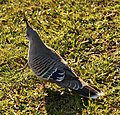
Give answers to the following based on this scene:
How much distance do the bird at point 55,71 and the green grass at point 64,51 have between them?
156mm

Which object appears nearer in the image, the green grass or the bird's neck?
the green grass

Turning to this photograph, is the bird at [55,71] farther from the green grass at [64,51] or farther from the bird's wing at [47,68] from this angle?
the green grass at [64,51]

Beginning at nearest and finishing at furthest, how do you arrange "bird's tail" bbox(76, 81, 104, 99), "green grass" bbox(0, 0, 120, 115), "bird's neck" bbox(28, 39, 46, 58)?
"bird's tail" bbox(76, 81, 104, 99), "green grass" bbox(0, 0, 120, 115), "bird's neck" bbox(28, 39, 46, 58)

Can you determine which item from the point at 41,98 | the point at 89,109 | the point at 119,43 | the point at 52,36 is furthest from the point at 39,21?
the point at 89,109

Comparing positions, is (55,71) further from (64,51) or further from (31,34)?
(64,51)

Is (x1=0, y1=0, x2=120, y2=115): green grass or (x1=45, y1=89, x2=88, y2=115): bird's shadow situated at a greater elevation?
(x1=0, y1=0, x2=120, y2=115): green grass

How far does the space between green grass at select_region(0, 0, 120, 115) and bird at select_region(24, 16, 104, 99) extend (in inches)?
6.1

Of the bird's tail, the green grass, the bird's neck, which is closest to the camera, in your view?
the bird's tail

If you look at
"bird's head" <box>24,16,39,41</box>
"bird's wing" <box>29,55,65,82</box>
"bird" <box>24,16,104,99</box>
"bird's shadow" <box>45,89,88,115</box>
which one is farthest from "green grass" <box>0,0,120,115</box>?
"bird's head" <box>24,16,39,41</box>

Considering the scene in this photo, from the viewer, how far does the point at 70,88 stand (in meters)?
5.08

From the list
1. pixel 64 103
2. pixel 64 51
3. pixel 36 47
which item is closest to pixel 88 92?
pixel 64 103

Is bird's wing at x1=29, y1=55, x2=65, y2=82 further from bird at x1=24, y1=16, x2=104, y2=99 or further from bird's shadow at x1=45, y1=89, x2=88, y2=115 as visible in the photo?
bird's shadow at x1=45, y1=89, x2=88, y2=115

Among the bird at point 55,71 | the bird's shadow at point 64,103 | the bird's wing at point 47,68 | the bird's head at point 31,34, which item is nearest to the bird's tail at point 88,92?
the bird at point 55,71

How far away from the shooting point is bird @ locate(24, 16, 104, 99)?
5070 millimetres
